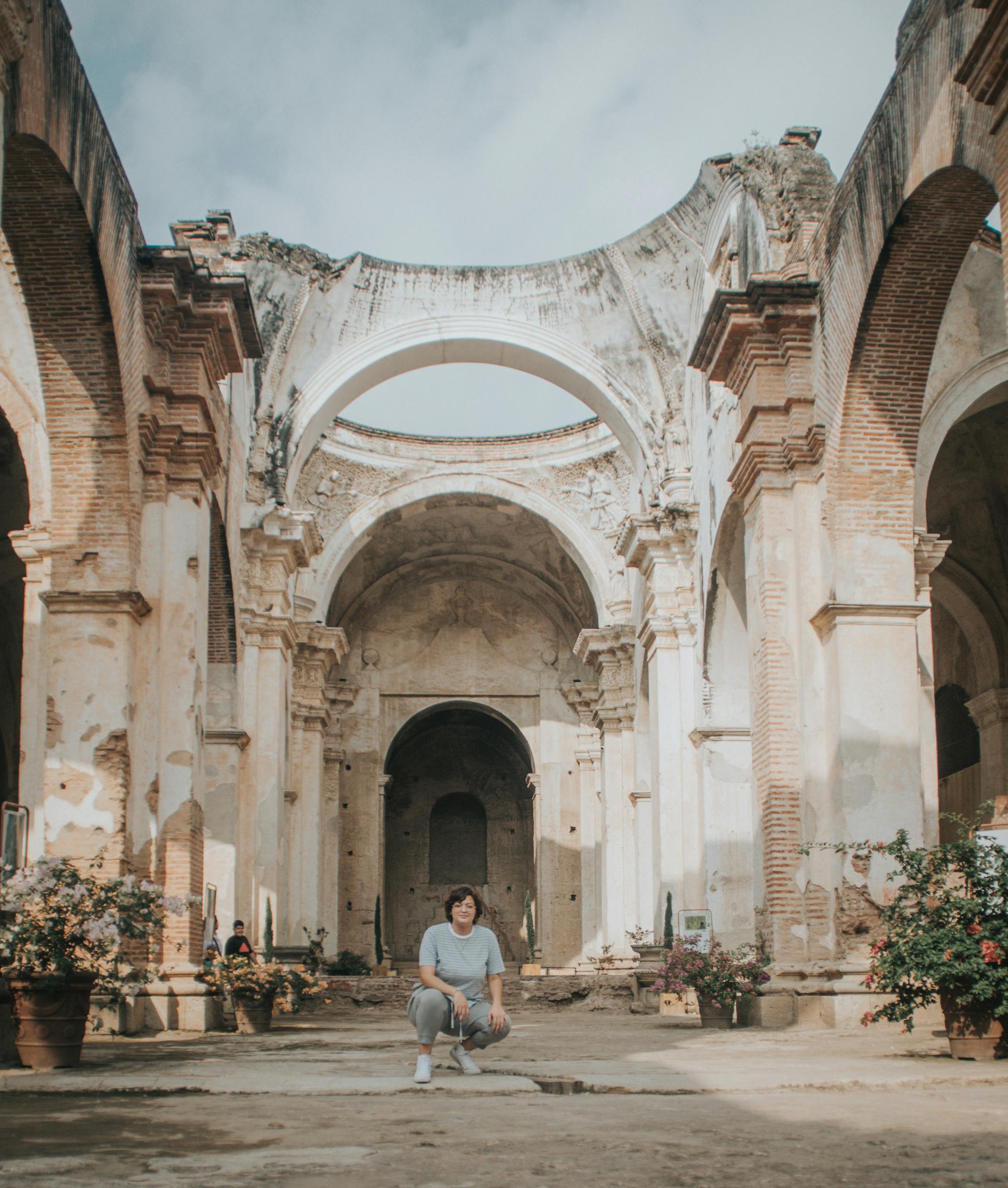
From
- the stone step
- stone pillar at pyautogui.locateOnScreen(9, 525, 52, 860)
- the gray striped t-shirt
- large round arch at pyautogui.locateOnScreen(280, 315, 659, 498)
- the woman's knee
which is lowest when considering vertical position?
the stone step

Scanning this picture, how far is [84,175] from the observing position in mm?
→ 9328

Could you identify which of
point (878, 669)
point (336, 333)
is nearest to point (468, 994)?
point (878, 669)

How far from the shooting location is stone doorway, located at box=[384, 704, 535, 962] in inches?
1268

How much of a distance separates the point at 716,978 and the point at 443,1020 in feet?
17.2

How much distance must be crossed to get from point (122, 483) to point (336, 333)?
918cm

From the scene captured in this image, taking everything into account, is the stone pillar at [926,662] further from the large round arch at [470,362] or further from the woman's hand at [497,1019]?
the large round arch at [470,362]

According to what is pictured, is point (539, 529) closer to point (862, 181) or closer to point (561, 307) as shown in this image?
point (561, 307)

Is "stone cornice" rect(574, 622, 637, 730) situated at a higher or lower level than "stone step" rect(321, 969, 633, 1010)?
higher

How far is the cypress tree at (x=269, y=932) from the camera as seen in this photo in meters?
16.8

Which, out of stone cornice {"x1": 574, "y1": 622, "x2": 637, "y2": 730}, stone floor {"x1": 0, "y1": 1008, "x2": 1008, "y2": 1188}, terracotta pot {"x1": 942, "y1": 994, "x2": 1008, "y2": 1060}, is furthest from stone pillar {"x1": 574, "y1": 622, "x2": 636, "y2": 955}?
terracotta pot {"x1": 942, "y1": 994, "x2": 1008, "y2": 1060}

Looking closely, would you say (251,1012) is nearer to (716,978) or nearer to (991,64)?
(716,978)

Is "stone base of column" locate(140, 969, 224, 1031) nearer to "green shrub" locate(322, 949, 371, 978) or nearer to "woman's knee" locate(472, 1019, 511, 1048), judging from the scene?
"woman's knee" locate(472, 1019, 511, 1048)

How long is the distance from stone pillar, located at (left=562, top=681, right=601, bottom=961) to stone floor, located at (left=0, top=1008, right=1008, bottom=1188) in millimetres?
19626

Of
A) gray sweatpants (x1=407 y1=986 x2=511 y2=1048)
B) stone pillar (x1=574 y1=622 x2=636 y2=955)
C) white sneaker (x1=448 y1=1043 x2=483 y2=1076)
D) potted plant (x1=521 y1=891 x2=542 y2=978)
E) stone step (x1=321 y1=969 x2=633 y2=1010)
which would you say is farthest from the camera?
potted plant (x1=521 y1=891 x2=542 y2=978)
